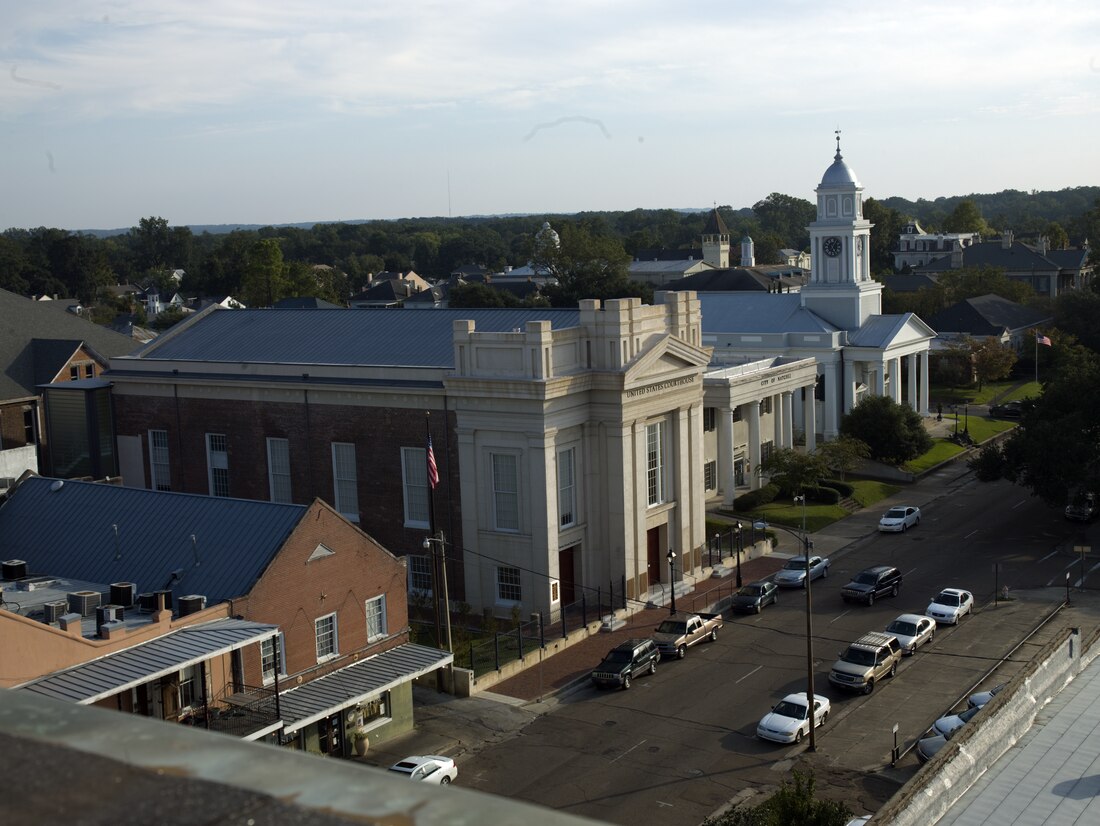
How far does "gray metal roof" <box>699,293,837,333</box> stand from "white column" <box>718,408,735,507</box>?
21166 millimetres

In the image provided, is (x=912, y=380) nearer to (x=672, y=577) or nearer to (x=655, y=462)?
(x=655, y=462)

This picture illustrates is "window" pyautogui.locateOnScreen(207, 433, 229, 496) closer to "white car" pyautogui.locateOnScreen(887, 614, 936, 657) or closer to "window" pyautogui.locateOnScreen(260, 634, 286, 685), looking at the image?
"window" pyautogui.locateOnScreen(260, 634, 286, 685)

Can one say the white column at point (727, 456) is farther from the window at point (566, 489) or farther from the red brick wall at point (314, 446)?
the red brick wall at point (314, 446)

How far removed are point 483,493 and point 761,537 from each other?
18274mm

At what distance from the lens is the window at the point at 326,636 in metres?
36.0

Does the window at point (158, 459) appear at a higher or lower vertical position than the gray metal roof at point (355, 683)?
higher

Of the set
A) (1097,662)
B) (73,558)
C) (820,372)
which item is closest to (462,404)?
(73,558)

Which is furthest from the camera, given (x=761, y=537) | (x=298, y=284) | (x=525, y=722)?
(x=298, y=284)

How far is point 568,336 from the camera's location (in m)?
49.6

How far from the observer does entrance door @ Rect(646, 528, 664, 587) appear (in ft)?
177

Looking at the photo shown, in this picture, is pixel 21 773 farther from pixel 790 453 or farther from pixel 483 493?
pixel 790 453

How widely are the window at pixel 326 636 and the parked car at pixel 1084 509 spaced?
4064cm

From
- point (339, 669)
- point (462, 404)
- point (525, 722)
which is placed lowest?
point (525, 722)

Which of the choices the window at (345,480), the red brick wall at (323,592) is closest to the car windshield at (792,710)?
the red brick wall at (323,592)
